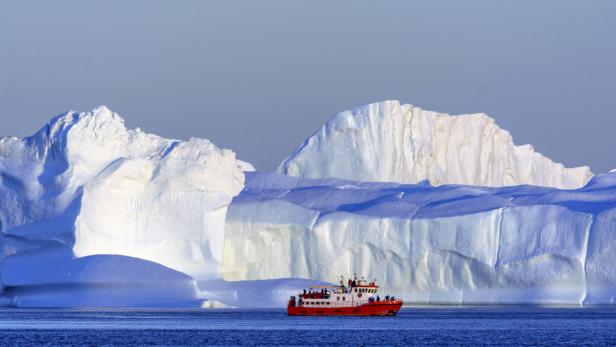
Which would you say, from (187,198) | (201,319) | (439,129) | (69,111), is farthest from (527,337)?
(439,129)

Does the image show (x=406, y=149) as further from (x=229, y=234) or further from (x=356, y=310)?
(x=356, y=310)

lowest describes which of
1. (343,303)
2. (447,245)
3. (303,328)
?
(303,328)

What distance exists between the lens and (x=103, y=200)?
5375cm

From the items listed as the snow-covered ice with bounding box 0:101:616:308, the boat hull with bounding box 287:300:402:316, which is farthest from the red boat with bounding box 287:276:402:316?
the snow-covered ice with bounding box 0:101:616:308

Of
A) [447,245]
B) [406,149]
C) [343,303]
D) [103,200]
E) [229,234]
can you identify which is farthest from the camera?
[406,149]

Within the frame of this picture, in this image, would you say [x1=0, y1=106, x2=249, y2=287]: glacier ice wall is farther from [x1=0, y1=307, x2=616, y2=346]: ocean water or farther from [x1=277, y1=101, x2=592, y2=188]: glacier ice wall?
[x1=277, y1=101, x2=592, y2=188]: glacier ice wall

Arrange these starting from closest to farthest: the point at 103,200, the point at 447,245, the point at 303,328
A: the point at 303,328, the point at 103,200, the point at 447,245

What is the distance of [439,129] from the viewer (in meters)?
67.2

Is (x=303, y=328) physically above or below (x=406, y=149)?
below

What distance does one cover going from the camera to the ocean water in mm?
41062

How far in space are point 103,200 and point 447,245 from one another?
462 inches

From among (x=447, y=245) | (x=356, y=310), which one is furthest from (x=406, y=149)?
(x=356, y=310)

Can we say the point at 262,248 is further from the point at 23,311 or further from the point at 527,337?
the point at 527,337

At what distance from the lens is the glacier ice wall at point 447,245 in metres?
55.1
